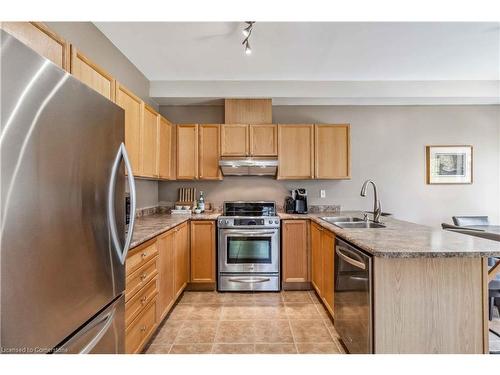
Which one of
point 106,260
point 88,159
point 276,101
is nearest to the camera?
point 88,159

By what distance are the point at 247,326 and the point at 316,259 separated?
3.57 ft

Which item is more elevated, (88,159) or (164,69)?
(164,69)

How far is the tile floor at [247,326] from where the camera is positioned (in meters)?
2.08

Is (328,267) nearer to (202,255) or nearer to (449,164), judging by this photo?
(202,255)

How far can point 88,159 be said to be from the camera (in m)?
1.07

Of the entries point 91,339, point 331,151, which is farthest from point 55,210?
point 331,151

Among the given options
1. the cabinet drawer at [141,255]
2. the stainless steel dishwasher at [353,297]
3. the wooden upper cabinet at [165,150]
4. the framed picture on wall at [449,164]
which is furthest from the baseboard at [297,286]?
the framed picture on wall at [449,164]

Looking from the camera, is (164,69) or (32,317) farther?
(164,69)

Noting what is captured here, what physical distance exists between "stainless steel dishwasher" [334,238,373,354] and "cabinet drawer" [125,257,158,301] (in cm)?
147

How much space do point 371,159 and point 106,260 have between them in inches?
151
